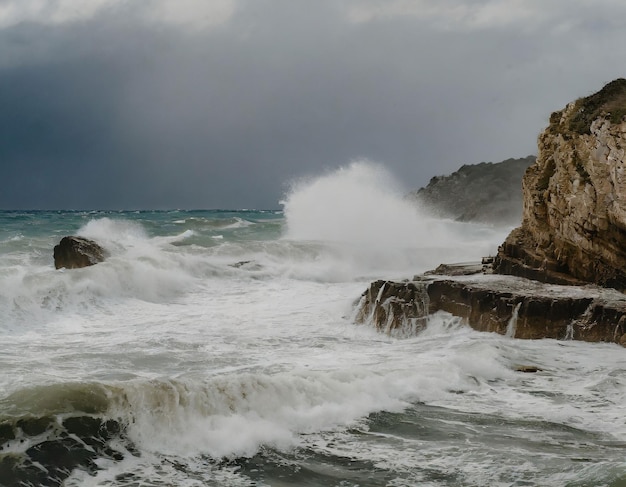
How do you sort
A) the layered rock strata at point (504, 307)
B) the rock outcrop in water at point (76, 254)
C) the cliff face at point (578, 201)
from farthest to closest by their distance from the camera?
the rock outcrop in water at point (76, 254), the cliff face at point (578, 201), the layered rock strata at point (504, 307)

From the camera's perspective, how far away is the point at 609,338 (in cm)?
1092

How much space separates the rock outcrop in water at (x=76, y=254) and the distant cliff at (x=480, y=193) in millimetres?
38546

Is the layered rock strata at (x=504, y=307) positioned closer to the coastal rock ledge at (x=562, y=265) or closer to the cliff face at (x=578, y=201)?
the coastal rock ledge at (x=562, y=265)

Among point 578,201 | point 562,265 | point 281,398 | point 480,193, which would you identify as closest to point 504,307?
point 562,265

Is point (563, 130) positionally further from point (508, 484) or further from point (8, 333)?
point (8, 333)

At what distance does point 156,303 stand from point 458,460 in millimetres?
11969

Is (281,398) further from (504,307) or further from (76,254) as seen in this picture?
(76,254)

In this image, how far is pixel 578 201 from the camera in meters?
13.0

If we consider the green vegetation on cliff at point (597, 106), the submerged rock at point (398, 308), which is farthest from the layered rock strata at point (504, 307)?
the green vegetation on cliff at point (597, 106)

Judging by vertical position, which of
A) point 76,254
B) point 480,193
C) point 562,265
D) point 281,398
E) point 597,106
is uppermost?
point 480,193

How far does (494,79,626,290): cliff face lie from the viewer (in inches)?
477

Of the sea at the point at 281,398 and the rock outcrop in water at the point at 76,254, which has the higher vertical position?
the rock outcrop in water at the point at 76,254

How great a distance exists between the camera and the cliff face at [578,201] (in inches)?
477

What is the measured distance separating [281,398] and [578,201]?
7733 mm
